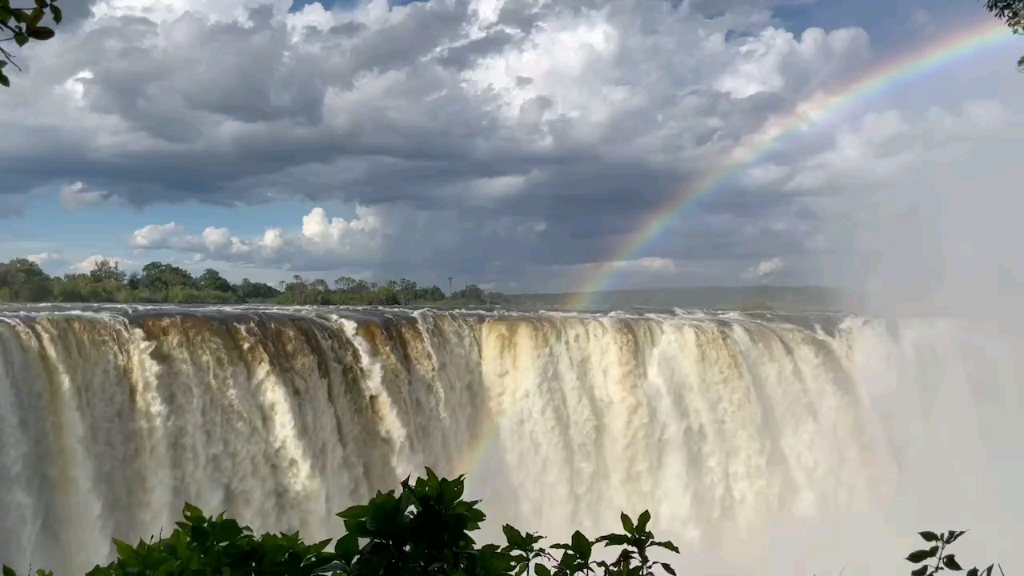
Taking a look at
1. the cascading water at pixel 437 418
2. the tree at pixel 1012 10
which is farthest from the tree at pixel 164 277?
the tree at pixel 1012 10

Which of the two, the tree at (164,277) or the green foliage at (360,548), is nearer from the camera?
the green foliage at (360,548)

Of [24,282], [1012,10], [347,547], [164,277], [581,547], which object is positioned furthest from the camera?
[164,277]

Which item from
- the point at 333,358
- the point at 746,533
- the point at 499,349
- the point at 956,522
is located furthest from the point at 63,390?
the point at 956,522

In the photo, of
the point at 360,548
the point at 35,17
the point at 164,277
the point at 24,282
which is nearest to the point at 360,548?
the point at 360,548

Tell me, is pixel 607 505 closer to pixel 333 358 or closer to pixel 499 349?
pixel 499 349

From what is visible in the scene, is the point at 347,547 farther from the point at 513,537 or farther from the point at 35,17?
the point at 35,17

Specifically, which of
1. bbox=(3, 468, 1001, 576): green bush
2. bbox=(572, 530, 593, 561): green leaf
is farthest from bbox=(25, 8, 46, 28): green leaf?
bbox=(572, 530, 593, 561): green leaf

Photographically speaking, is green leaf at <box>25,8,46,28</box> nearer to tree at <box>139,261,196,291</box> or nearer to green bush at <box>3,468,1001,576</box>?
green bush at <box>3,468,1001,576</box>

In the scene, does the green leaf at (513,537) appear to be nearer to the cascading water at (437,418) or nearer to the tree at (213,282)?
the cascading water at (437,418)

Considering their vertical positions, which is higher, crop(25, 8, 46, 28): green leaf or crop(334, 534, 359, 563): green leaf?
crop(25, 8, 46, 28): green leaf
